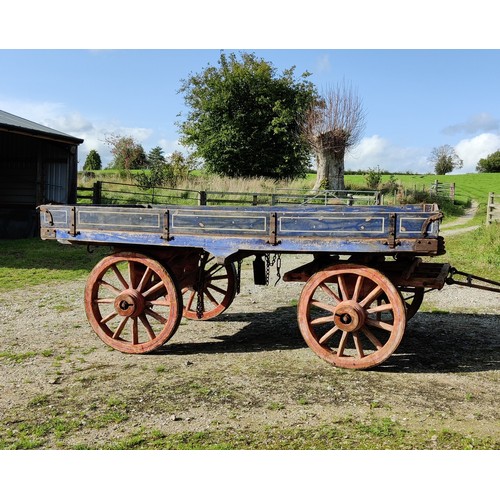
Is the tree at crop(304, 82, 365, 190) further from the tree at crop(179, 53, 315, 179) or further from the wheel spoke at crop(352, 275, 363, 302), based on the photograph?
the wheel spoke at crop(352, 275, 363, 302)

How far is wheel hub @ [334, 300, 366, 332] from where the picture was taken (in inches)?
202

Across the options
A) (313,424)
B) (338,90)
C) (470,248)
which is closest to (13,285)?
(313,424)

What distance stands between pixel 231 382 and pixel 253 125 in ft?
86.1

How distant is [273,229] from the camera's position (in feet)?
17.1

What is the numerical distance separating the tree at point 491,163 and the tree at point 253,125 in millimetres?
45710

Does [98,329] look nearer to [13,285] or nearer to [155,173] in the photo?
[13,285]

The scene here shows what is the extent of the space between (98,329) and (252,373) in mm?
1893

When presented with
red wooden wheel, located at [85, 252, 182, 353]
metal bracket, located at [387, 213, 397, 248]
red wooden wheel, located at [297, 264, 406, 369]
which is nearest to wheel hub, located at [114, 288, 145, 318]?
red wooden wheel, located at [85, 252, 182, 353]

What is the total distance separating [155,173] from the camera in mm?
29141

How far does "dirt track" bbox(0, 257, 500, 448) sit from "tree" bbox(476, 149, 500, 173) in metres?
67.3

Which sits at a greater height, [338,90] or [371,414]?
[338,90]

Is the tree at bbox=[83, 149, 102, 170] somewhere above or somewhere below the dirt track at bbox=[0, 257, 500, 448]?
above

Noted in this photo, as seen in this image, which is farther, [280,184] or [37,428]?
[280,184]


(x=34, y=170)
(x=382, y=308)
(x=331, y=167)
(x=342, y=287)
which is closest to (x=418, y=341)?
(x=382, y=308)
